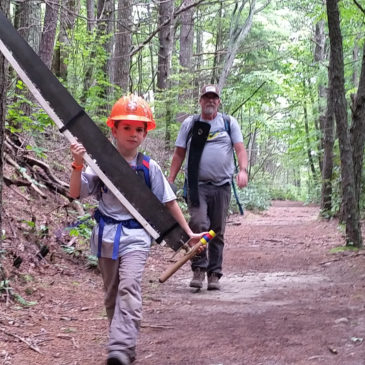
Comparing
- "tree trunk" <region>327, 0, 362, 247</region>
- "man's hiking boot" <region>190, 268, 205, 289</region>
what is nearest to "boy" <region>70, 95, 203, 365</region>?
"man's hiking boot" <region>190, 268, 205, 289</region>

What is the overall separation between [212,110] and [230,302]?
2263 mm

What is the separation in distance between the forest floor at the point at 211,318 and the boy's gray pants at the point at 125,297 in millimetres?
288

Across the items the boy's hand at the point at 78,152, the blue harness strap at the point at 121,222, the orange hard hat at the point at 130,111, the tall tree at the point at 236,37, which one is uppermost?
the tall tree at the point at 236,37

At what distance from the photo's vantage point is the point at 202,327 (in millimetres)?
4414

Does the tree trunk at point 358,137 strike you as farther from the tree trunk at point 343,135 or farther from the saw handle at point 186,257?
the saw handle at point 186,257

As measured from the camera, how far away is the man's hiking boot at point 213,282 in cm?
625

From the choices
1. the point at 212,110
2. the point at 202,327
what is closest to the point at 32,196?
the point at 212,110

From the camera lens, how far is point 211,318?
4.73m

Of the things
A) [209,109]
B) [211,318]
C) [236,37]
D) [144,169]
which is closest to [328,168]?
[236,37]

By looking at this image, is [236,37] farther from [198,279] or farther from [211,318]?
[211,318]

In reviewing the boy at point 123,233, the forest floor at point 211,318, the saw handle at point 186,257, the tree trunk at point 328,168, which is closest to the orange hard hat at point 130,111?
the boy at point 123,233

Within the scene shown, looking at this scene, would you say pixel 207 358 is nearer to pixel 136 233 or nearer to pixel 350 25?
pixel 136 233

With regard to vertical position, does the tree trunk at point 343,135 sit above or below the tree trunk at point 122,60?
below

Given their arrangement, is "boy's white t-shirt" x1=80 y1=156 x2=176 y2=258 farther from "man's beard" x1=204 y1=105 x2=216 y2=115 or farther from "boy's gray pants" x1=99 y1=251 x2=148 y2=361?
"man's beard" x1=204 y1=105 x2=216 y2=115
